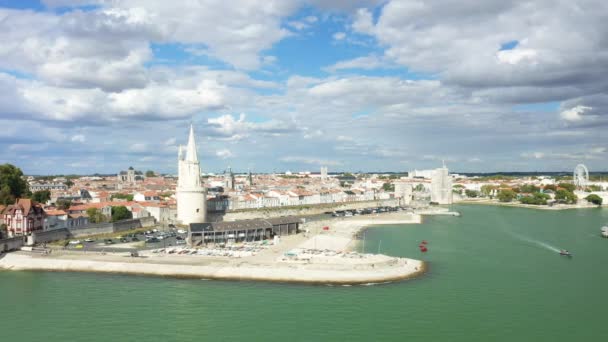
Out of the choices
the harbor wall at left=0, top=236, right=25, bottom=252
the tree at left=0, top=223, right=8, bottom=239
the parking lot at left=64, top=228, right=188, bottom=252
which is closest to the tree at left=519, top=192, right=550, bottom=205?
the parking lot at left=64, top=228, right=188, bottom=252

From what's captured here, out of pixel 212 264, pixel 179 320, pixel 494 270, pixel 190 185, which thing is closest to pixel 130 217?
pixel 190 185

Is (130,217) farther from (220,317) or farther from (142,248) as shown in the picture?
(220,317)

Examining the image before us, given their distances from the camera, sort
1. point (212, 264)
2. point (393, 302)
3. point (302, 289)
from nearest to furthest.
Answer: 1. point (393, 302)
2. point (302, 289)
3. point (212, 264)

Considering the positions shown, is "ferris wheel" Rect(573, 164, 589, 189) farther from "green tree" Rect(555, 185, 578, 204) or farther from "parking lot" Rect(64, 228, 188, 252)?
"parking lot" Rect(64, 228, 188, 252)

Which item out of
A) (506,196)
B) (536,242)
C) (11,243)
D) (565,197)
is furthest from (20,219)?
(565,197)

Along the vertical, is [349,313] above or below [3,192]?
below

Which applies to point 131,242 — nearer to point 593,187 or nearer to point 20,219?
point 20,219
